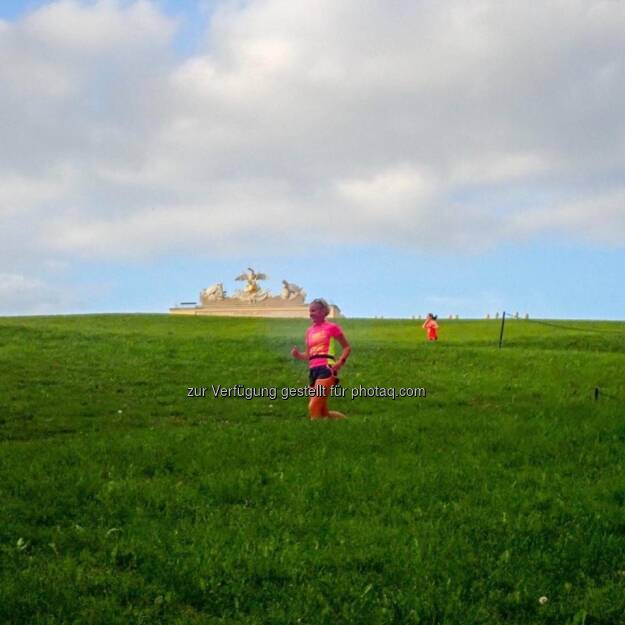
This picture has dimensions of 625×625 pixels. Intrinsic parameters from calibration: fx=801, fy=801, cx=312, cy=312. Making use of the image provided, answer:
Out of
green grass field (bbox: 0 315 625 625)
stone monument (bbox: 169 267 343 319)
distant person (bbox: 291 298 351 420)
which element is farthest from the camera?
stone monument (bbox: 169 267 343 319)

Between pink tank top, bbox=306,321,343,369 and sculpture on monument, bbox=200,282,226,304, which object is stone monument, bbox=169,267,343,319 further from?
pink tank top, bbox=306,321,343,369

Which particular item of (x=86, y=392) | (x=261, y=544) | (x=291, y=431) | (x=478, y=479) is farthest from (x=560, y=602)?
(x=86, y=392)

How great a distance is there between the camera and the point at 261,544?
709 cm

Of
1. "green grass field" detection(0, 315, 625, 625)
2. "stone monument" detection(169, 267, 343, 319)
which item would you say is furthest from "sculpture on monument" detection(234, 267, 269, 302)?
"green grass field" detection(0, 315, 625, 625)

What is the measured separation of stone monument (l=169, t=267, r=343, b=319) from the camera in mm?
73125

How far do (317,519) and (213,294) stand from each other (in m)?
70.8

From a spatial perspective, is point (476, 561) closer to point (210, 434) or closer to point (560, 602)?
point (560, 602)

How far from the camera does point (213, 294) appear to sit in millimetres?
77938

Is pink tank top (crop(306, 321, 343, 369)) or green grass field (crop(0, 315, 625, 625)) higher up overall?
pink tank top (crop(306, 321, 343, 369))

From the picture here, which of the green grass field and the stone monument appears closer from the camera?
the green grass field

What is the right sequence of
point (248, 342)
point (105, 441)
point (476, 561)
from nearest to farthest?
point (476, 561)
point (105, 441)
point (248, 342)

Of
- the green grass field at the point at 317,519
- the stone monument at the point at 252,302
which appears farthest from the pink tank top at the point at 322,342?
the stone monument at the point at 252,302

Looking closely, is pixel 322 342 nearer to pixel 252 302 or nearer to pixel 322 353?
pixel 322 353

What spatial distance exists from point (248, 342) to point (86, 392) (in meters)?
12.8
